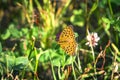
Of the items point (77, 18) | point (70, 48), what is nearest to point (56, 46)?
point (70, 48)

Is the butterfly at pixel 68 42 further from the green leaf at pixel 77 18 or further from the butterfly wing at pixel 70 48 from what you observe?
the green leaf at pixel 77 18

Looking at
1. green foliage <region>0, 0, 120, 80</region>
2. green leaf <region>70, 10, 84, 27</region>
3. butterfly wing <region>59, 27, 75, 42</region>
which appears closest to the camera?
butterfly wing <region>59, 27, 75, 42</region>

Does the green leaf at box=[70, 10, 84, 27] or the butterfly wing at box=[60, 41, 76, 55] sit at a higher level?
the green leaf at box=[70, 10, 84, 27]

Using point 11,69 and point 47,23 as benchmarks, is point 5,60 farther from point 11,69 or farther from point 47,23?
point 47,23

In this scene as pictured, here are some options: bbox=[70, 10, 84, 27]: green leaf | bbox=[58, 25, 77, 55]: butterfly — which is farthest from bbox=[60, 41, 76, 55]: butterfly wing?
bbox=[70, 10, 84, 27]: green leaf

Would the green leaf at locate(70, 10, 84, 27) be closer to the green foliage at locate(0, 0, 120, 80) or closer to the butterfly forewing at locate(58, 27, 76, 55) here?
the green foliage at locate(0, 0, 120, 80)

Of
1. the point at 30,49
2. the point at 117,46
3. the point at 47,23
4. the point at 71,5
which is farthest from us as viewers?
the point at 71,5

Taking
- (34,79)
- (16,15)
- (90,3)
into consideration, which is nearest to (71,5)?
(90,3)

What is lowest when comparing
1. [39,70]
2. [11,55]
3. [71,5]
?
[39,70]

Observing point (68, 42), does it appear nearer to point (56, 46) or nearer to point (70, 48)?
point (70, 48)
